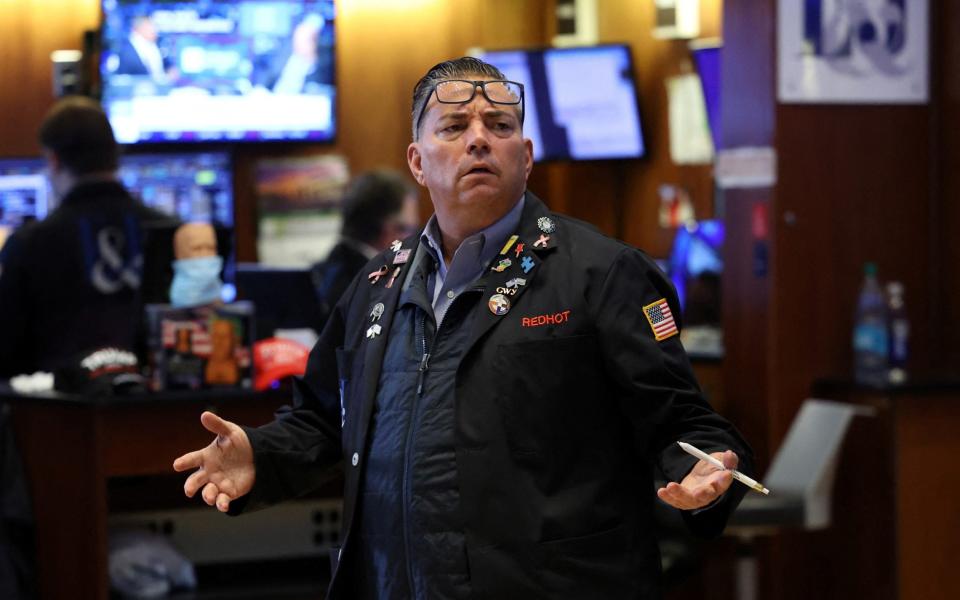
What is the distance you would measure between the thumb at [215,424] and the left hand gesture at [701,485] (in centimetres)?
73

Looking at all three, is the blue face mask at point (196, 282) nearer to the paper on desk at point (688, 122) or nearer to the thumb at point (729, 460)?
the thumb at point (729, 460)

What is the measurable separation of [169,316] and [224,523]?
2.24ft

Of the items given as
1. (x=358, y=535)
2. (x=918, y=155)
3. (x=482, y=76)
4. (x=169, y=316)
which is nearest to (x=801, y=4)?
(x=918, y=155)

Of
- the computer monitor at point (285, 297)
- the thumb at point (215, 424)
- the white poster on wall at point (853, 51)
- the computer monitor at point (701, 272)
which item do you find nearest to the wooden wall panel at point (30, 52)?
the computer monitor at point (285, 297)

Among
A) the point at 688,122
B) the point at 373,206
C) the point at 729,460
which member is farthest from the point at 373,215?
the point at 729,460

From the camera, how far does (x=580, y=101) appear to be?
24.1 feet

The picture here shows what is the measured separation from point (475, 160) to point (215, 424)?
62cm

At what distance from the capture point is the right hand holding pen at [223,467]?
236cm

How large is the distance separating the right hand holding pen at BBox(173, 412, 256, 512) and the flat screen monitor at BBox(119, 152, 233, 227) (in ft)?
16.8

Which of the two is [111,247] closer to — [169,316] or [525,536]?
[169,316]

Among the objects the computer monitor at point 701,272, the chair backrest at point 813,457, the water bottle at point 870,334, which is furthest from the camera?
the computer monitor at point 701,272

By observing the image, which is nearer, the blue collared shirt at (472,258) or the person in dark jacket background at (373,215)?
the blue collared shirt at (472,258)

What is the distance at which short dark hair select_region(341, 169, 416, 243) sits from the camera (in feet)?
18.5

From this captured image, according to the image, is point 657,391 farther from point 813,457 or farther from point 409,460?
point 813,457
